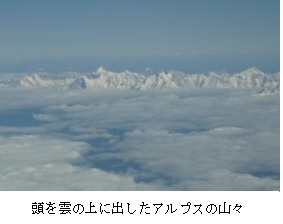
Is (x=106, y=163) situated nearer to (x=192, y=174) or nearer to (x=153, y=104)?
(x=192, y=174)

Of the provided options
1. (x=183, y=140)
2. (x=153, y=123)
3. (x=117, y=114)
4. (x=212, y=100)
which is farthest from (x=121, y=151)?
(x=212, y=100)

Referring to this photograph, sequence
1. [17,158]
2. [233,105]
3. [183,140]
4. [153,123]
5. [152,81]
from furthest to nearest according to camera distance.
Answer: [152,81] < [233,105] < [153,123] < [183,140] < [17,158]

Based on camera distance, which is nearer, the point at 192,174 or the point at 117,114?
the point at 192,174

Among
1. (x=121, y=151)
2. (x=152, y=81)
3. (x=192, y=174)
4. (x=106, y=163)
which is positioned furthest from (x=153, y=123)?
(x=152, y=81)

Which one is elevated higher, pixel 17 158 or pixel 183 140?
pixel 183 140

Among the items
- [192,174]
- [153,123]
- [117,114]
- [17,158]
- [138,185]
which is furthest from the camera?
[117,114]

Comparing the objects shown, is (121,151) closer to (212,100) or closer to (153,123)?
(153,123)

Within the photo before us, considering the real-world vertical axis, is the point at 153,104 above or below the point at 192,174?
above

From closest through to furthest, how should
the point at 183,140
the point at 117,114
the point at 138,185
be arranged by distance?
1. the point at 138,185
2. the point at 183,140
3. the point at 117,114

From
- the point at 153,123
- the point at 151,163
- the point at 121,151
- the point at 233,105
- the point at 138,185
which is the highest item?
the point at 233,105
